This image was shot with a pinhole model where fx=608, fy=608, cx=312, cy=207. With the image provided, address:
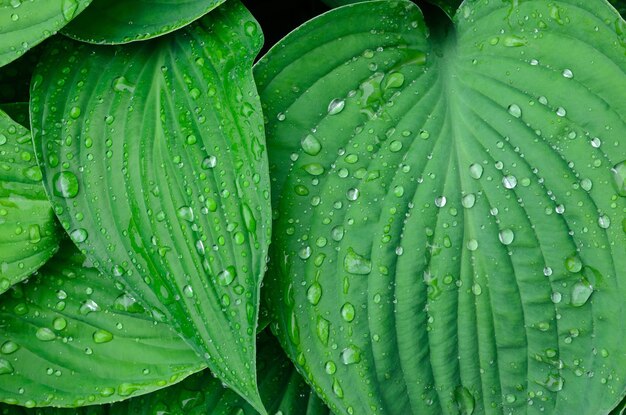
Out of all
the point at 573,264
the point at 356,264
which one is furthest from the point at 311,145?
the point at 573,264

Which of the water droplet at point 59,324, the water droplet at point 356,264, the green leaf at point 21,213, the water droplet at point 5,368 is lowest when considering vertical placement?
the water droplet at point 5,368

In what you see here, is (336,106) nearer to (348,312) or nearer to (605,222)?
(348,312)

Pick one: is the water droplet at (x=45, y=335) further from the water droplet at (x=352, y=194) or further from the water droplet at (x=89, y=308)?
the water droplet at (x=352, y=194)

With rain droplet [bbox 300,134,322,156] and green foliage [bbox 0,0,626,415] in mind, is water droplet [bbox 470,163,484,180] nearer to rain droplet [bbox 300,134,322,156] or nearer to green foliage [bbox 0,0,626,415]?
green foliage [bbox 0,0,626,415]

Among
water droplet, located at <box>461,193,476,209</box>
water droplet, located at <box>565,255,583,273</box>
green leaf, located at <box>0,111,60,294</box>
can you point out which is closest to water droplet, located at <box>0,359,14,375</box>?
green leaf, located at <box>0,111,60,294</box>

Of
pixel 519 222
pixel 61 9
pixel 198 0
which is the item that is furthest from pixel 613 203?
pixel 61 9

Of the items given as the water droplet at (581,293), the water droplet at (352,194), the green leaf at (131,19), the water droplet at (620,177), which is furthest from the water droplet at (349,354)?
the green leaf at (131,19)
